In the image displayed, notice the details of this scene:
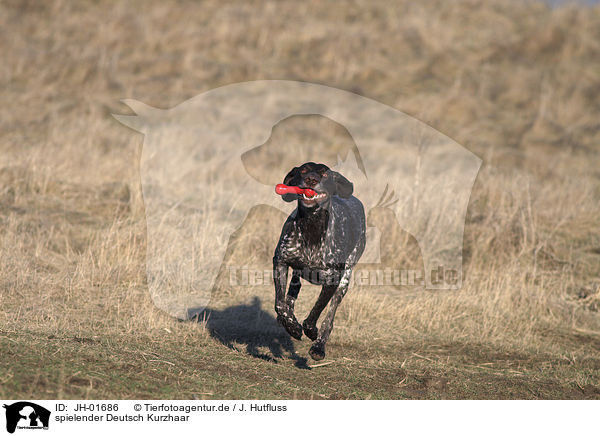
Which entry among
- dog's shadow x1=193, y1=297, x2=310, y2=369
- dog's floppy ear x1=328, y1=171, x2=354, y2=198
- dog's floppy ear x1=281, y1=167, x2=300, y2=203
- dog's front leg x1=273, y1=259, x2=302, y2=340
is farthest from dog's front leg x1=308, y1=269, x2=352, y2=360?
dog's floppy ear x1=281, y1=167, x2=300, y2=203

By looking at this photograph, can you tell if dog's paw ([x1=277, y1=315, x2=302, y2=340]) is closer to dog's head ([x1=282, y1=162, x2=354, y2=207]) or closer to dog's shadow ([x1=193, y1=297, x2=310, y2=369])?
dog's shadow ([x1=193, y1=297, x2=310, y2=369])

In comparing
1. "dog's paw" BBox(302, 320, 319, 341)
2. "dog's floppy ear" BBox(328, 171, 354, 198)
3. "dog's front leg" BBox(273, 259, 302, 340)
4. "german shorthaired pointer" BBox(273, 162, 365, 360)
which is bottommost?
"dog's paw" BBox(302, 320, 319, 341)

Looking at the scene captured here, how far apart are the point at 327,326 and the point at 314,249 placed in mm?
617

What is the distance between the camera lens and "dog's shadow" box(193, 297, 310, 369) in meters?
6.43

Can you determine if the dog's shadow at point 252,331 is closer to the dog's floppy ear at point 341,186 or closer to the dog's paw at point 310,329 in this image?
the dog's paw at point 310,329

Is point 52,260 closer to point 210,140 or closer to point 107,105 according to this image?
point 210,140

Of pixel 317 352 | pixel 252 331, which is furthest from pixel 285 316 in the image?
pixel 252 331

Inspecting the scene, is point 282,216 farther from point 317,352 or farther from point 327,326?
point 317,352

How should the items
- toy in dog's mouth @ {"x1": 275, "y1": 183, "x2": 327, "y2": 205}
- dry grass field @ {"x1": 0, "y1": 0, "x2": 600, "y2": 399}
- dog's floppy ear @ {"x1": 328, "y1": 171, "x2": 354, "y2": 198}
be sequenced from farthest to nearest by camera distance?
dry grass field @ {"x1": 0, "y1": 0, "x2": 600, "y2": 399}, dog's floppy ear @ {"x1": 328, "y1": 171, "x2": 354, "y2": 198}, toy in dog's mouth @ {"x1": 275, "y1": 183, "x2": 327, "y2": 205}

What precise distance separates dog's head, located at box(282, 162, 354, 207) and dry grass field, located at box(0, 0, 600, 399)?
1353mm

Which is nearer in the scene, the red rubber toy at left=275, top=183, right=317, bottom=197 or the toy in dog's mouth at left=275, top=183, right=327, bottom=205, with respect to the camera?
the red rubber toy at left=275, top=183, right=317, bottom=197

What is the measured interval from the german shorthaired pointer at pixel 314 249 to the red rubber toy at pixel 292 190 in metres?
0.04
